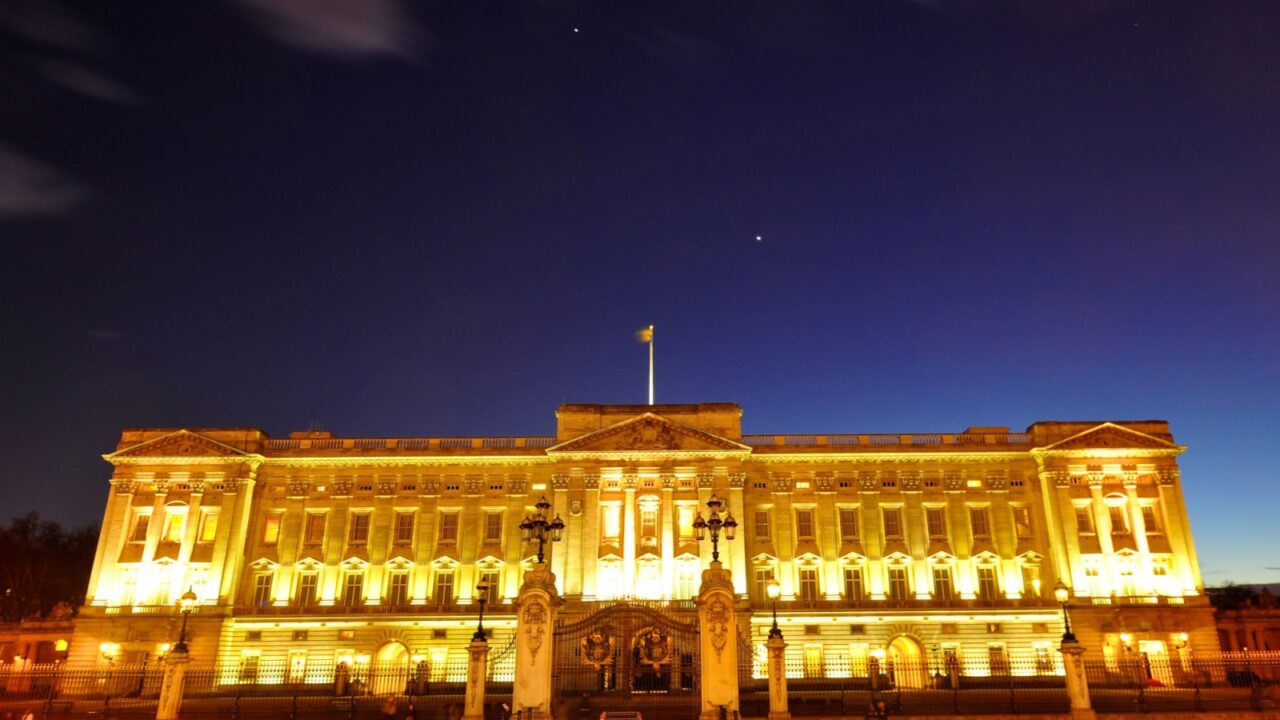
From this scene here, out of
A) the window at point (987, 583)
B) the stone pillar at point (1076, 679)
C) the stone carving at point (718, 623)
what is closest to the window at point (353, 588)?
the stone carving at point (718, 623)

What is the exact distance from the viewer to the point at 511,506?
52125 mm

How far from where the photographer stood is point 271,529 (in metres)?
52.1

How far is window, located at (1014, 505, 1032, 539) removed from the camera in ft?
168

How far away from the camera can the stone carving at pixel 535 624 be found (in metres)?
26.5

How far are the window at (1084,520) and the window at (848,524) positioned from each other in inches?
502

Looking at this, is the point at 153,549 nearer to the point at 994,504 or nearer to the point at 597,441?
the point at 597,441

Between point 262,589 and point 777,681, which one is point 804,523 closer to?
point 777,681

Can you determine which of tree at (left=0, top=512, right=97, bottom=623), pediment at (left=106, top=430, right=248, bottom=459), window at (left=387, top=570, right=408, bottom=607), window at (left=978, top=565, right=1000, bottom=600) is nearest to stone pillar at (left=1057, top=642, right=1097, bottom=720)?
window at (left=978, top=565, right=1000, bottom=600)

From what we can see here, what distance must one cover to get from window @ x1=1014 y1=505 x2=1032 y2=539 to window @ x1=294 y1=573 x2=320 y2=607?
42093mm

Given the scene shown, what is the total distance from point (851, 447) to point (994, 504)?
9231mm

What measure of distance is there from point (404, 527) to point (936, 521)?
3252 centimetres

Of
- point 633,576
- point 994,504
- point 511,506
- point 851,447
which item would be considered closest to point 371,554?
point 511,506

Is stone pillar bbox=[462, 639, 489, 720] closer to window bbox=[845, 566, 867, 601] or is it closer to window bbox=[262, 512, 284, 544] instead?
window bbox=[845, 566, 867, 601]

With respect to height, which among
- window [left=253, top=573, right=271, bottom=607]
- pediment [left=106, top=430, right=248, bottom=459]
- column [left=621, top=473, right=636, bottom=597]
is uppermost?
pediment [left=106, top=430, right=248, bottom=459]
